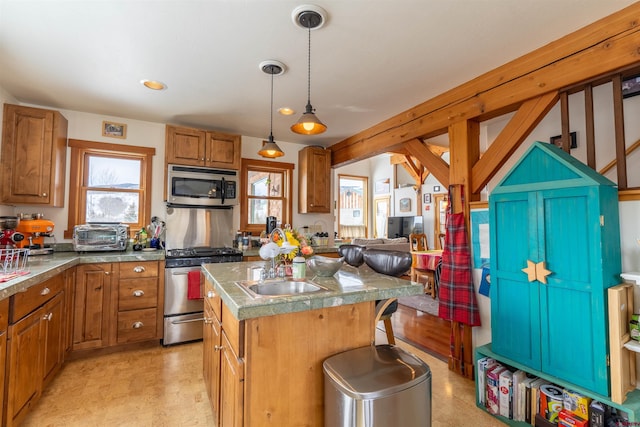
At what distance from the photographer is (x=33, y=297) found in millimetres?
2039

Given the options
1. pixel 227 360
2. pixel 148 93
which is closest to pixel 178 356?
pixel 227 360

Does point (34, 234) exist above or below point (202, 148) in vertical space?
below

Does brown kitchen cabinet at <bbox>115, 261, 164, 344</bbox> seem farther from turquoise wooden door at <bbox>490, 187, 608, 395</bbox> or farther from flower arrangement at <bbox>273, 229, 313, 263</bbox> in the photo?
turquoise wooden door at <bbox>490, 187, 608, 395</bbox>

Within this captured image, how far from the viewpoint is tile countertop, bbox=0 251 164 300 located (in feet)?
5.65

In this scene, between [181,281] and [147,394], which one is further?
[181,281]

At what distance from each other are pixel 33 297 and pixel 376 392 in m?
2.31

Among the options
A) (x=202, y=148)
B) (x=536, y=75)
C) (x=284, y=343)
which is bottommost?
(x=284, y=343)

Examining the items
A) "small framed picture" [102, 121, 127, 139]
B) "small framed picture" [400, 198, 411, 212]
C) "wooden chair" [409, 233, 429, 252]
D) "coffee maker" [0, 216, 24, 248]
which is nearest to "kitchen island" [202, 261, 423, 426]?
"coffee maker" [0, 216, 24, 248]

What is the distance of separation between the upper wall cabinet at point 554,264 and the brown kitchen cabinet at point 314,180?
107 inches

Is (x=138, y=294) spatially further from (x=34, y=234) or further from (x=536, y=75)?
(x=536, y=75)

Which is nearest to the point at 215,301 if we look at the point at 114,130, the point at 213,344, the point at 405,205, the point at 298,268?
the point at 213,344

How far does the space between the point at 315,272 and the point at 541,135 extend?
8.87ft

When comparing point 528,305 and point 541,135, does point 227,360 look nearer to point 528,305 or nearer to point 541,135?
point 528,305

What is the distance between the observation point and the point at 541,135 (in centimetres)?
302
